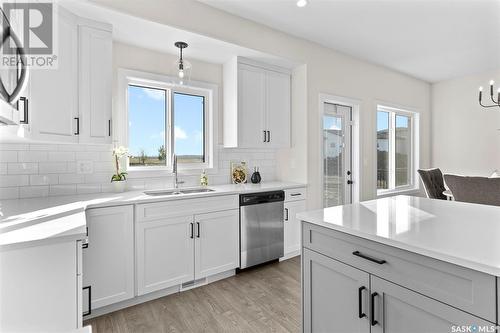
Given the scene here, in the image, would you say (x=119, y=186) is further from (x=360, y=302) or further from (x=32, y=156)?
(x=360, y=302)

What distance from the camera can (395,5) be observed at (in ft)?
9.05

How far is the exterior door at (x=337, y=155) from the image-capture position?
3984 millimetres

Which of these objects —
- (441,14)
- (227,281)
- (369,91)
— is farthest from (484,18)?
(227,281)

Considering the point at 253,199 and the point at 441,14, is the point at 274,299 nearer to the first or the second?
the point at 253,199

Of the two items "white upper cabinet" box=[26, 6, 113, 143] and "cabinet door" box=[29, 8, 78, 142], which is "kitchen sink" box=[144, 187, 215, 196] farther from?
"cabinet door" box=[29, 8, 78, 142]

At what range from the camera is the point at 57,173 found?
238 centimetres

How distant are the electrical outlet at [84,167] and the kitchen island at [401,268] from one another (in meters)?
2.19

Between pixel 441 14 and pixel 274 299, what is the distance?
360 centimetres

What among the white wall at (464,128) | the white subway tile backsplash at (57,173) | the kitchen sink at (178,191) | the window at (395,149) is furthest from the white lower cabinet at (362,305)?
the white wall at (464,128)

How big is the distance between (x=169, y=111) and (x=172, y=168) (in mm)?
706

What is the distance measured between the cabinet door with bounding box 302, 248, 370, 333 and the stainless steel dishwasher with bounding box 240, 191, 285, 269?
55.4 inches

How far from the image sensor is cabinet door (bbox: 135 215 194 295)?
2.28 metres

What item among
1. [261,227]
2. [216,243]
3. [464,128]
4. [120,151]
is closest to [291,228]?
[261,227]

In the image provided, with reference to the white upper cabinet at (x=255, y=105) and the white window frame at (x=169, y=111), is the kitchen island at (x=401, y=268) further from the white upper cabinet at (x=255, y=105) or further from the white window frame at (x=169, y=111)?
the white window frame at (x=169, y=111)
